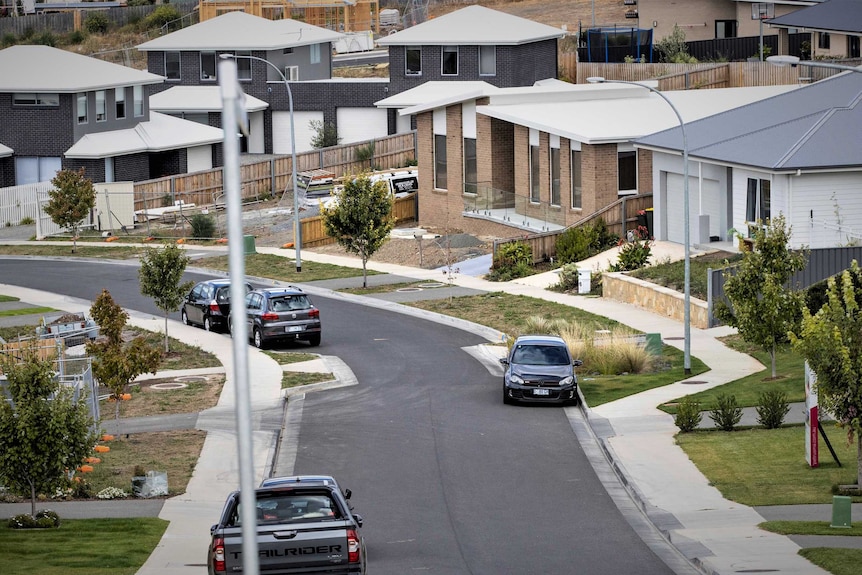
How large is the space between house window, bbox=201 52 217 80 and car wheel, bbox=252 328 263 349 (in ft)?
161

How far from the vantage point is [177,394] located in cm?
3541

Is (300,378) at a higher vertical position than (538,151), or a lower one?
lower

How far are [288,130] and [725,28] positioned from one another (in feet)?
92.9

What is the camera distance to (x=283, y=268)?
2199 inches

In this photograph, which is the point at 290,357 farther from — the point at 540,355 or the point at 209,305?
the point at 540,355

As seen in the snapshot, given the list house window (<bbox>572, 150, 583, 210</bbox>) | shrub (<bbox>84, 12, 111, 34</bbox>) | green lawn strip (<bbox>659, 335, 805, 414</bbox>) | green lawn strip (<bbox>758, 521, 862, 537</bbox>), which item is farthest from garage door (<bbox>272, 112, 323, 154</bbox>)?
green lawn strip (<bbox>758, 521, 862, 537</bbox>)

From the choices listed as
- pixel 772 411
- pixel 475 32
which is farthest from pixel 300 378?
pixel 475 32

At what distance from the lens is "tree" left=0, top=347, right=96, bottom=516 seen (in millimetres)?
22812

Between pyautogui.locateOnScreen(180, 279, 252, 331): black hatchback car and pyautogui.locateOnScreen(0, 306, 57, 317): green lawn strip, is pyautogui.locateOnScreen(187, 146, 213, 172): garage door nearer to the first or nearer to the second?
pyautogui.locateOnScreen(0, 306, 57, 317): green lawn strip

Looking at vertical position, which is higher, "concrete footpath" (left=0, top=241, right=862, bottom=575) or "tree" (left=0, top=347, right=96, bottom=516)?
"tree" (left=0, top=347, right=96, bottom=516)

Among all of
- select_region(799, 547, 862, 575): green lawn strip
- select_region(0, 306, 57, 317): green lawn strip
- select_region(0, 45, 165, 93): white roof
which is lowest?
select_region(799, 547, 862, 575): green lawn strip

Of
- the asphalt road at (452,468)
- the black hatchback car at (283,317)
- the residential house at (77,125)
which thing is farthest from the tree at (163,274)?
the residential house at (77,125)

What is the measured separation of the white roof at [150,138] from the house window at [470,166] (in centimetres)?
1316

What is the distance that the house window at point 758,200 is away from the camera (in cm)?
4800
